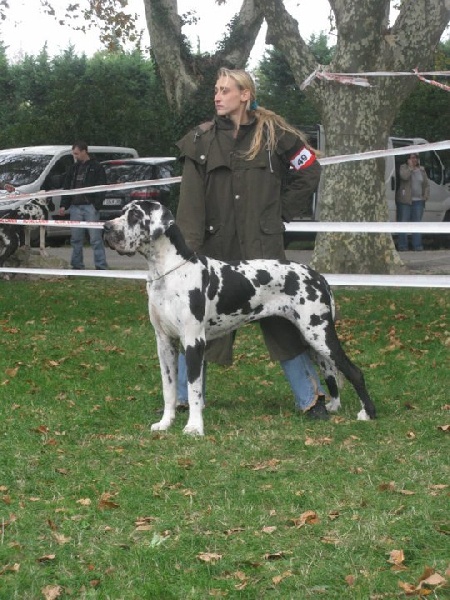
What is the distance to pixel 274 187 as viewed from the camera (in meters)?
7.66

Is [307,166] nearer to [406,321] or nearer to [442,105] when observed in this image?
[406,321]

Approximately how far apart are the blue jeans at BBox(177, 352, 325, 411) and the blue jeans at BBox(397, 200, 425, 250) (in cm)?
1610

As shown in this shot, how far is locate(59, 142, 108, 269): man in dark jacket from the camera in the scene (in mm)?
17953

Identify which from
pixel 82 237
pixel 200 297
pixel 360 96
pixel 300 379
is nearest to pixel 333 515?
pixel 200 297

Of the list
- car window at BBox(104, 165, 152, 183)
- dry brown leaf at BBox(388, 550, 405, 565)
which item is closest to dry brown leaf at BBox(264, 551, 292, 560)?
dry brown leaf at BBox(388, 550, 405, 565)

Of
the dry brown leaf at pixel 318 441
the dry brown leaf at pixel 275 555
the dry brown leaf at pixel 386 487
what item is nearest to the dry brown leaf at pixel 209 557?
the dry brown leaf at pixel 275 555

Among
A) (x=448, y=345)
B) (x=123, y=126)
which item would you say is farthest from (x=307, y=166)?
(x=123, y=126)

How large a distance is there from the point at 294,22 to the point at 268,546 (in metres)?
13.0

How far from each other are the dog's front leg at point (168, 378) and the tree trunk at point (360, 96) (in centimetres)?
914

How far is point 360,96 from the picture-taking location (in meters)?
16.2

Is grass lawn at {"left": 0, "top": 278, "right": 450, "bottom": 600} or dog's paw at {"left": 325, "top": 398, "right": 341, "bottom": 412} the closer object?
grass lawn at {"left": 0, "top": 278, "right": 450, "bottom": 600}

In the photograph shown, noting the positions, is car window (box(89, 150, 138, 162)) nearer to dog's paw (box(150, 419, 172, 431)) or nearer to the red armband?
the red armband

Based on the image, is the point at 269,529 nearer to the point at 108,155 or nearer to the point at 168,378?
the point at 168,378

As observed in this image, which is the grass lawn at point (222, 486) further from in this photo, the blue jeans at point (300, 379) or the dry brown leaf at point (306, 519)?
the blue jeans at point (300, 379)
